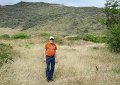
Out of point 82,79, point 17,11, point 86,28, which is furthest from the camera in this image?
point 17,11

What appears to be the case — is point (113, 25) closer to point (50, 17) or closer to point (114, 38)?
point (114, 38)

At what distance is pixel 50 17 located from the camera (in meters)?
115

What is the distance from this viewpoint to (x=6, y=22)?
367 feet

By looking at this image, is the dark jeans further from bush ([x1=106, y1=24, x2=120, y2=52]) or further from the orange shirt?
bush ([x1=106, y1=24, x2=120, y2=52])

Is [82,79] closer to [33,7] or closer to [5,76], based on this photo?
[5,76]

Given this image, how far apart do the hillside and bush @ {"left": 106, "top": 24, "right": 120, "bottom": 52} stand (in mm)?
57902

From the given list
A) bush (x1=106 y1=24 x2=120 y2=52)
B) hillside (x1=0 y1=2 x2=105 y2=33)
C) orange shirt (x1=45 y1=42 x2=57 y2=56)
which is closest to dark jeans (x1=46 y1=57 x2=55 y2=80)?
orange shirt (x1=45 y1=42 x2=57 y2=56)

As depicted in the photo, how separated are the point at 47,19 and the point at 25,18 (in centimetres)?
1036

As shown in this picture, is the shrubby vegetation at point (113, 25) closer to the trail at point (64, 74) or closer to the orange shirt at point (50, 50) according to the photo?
the trail at point (64, 74)

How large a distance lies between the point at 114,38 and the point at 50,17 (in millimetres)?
84892

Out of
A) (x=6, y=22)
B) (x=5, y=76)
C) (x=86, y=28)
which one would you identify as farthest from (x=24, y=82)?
(x=6, y=22)

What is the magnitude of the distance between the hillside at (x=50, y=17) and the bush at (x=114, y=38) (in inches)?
2280

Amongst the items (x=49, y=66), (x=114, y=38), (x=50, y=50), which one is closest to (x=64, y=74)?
(x=49, y=66)

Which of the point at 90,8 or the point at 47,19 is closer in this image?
the point at 47,19
